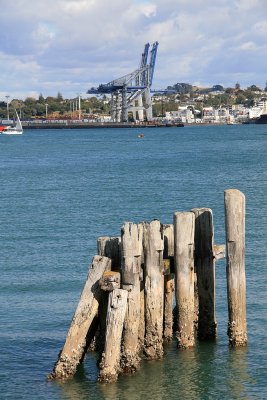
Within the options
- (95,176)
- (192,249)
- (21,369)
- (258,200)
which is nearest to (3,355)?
(21,369)

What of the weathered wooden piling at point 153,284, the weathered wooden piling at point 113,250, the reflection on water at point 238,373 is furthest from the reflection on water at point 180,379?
the weathered wooden piling at point 113,250

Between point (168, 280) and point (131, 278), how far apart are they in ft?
6.08

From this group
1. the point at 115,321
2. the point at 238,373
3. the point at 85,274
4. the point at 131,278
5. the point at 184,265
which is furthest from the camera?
the point at 85,274

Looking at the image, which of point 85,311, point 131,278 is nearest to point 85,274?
point 85,311

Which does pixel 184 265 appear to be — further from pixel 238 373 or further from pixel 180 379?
pixel 238 373

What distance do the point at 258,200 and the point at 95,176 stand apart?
2222 centimetres

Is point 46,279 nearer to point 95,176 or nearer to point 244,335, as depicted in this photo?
point 244,335

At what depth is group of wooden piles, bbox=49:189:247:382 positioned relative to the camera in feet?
52.3

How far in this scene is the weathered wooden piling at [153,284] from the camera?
1619 centimetres

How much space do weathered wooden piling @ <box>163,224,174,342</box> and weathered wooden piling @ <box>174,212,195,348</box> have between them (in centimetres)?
37

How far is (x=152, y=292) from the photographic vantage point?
649 inches

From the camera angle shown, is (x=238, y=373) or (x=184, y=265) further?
(x=238, y=373)

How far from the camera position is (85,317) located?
1606 centimetres

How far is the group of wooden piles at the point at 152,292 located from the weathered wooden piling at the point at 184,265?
2 cm
